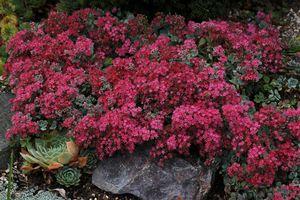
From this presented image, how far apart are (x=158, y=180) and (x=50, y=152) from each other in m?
0.85

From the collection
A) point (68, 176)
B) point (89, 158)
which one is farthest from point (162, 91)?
point (68, 176)

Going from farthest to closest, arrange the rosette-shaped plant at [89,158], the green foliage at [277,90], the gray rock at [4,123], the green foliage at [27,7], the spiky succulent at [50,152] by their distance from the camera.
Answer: the green foliage at [27,7], the green foliage at [277,90], the gray rock at [4,123], the rosette-shaped plant at [89,158], the spiky succulent at [50,152]

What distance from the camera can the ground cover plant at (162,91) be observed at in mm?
3770

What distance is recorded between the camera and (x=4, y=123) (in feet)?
14.4

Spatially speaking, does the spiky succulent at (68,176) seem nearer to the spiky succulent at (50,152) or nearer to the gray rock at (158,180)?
the spiky succulent at (50,152)

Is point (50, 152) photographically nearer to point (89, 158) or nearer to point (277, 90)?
point (89, 158)

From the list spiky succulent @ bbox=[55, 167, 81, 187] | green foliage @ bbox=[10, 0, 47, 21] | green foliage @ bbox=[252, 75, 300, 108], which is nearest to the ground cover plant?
green foliage @ bbox=[252, 75, 300, 108]

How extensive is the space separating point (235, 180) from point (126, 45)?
65.5 inches

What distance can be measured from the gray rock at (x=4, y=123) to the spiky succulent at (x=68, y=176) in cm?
52

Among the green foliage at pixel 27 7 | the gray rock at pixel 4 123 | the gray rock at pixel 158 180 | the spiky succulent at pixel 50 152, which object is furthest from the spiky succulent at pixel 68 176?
the green foliage at pixel 27 7

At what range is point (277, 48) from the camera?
452 cm

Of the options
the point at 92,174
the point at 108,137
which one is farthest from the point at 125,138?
the point at 92,174

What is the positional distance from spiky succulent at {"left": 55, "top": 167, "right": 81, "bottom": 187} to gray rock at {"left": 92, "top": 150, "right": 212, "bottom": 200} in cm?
17

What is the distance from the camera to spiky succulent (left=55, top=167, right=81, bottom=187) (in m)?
3.97
